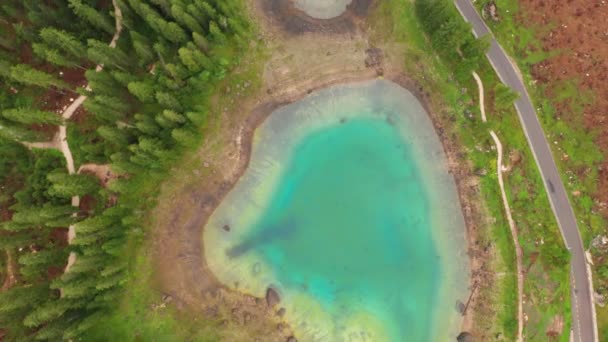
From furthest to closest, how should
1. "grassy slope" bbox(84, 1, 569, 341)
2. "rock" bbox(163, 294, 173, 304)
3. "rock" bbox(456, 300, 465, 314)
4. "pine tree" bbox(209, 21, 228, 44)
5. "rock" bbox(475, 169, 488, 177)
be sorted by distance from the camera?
"rock" bbox(475, 169, 488, 177) < "rock" bbox(456, 300, 465, 314) < "rock" bbox(163, 294, 173, 304) < "grassy slope" bbox(84, 1, 569, 341) < "pine tree" bbox(209, 21, 228, 44)

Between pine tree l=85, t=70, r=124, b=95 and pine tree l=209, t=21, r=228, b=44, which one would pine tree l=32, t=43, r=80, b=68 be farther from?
pine tree l=209, t=21, r=228, b=44

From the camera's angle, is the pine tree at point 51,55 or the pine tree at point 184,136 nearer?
the pine tree at point 51,55

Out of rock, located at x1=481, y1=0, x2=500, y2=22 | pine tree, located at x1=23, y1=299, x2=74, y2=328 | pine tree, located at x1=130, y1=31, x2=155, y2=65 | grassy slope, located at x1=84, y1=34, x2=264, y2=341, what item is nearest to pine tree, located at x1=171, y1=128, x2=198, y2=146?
grassy slope, located at x1=84, y1=34, x2=264, y2=341

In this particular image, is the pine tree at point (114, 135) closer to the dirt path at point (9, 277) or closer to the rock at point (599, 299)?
the dirt path at point (9, 277)

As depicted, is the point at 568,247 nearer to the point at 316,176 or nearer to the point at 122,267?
the point at 316,176

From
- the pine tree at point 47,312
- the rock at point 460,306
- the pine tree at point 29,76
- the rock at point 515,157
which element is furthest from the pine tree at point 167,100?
the rock at point 515,157

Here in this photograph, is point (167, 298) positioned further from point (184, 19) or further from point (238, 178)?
point (184, 19)
